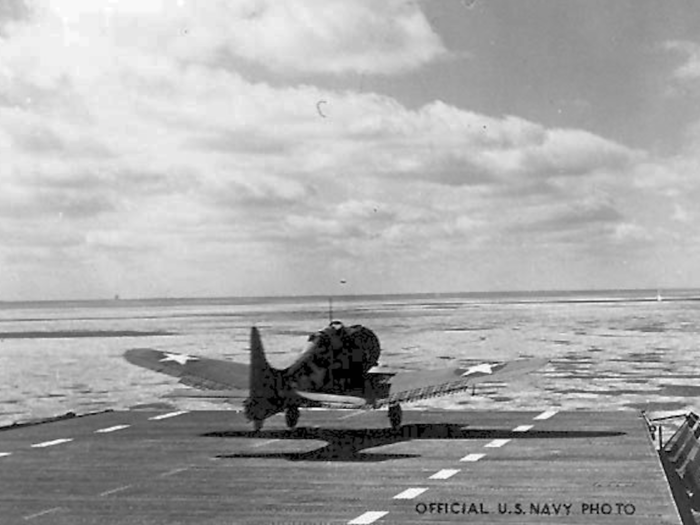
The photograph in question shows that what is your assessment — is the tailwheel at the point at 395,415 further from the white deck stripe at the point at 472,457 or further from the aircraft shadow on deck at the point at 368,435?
the white deck stripe at the point at 472,457

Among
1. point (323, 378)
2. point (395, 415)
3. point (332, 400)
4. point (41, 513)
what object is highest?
point (323, 378)

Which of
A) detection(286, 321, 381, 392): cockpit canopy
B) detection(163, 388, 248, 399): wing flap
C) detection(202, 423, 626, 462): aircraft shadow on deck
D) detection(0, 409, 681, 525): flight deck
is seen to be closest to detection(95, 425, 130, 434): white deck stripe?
detection(0, 409, 681, 525): flight deck

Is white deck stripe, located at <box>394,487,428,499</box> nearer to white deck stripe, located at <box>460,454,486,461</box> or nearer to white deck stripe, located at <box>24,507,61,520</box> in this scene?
white deck stripe, located at <box>460,454,486,461</box>

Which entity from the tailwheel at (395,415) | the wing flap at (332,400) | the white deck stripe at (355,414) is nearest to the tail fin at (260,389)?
the wing flap at (332,400)

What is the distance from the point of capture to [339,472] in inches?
1041

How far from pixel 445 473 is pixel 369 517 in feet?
19.0

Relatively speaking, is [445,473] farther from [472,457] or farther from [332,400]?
[332,400]

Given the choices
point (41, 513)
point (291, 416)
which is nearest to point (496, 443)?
point (291, 416)

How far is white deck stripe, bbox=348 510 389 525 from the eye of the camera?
2002 cm

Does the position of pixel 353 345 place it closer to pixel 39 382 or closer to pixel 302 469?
pixel 302 469

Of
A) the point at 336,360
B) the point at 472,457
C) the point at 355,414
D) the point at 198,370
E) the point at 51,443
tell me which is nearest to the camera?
the point at 472,457

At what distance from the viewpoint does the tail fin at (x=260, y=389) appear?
101 feet

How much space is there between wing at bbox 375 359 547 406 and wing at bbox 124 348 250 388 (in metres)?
4.87

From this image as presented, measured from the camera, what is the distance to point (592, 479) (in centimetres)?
2483
